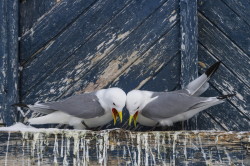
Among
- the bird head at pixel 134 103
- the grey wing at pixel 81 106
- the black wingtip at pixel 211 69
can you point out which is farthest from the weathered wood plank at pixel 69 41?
the black wingtip at pixel 211 69

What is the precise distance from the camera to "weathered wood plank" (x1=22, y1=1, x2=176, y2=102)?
2840 mm

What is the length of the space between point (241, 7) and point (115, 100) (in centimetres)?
87

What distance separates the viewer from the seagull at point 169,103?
2666mm

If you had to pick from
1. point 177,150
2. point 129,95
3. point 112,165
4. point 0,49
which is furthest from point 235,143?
point 0,49

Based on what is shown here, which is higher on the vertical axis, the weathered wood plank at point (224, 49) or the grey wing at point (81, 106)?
the weathered wood plank at point (224, 49)

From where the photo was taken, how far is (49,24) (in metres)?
2.85

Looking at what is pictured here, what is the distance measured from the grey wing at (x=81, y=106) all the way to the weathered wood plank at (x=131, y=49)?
16 centimetres

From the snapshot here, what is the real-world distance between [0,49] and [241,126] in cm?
126

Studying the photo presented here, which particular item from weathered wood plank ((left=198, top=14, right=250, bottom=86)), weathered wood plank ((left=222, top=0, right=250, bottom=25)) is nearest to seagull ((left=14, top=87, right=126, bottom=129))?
weathered wood plank ((left=198, top=14, right=250, bottom=86))

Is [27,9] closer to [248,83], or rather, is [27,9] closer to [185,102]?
[185,102]

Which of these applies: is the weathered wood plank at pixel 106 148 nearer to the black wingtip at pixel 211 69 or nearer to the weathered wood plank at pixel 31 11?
the black wingtip at pixel 211 69

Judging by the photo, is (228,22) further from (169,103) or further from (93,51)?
(93,51)

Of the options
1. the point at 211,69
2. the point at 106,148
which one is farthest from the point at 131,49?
the point at 106,148

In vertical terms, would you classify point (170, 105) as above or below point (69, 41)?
below
